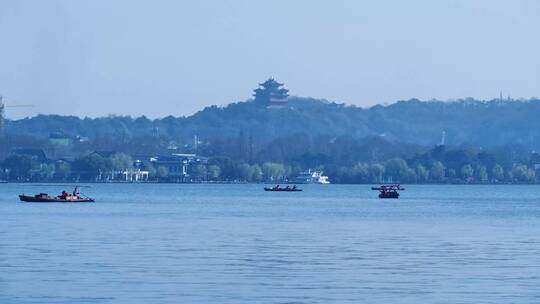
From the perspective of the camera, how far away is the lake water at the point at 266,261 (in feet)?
130

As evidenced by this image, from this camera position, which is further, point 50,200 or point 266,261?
point 50,200

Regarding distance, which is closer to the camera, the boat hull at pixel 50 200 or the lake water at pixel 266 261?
the lake water at pixel 266 261

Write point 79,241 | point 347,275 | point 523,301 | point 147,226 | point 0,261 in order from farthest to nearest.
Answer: point 147,226 → point 79,241 → point 0,261 → point 347,275 → point 523,301

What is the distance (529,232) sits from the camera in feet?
220

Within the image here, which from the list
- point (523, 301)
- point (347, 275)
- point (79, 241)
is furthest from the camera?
point (79, 241)

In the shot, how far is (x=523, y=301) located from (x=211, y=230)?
1155 inches

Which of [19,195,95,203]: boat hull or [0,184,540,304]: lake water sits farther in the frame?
[19,195,95,203]: boat hull

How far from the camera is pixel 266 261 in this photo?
1912 inches

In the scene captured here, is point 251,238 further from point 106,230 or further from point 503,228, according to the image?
point 503,228

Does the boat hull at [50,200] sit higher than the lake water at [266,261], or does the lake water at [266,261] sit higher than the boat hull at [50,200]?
the boat hull at [50,200]

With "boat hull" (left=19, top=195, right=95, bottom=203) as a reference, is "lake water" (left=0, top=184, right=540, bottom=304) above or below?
below

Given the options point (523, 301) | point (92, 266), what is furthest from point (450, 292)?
point (92, 266)

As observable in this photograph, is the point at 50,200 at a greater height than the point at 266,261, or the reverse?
the point at 50,200

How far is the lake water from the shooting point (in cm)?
3972
